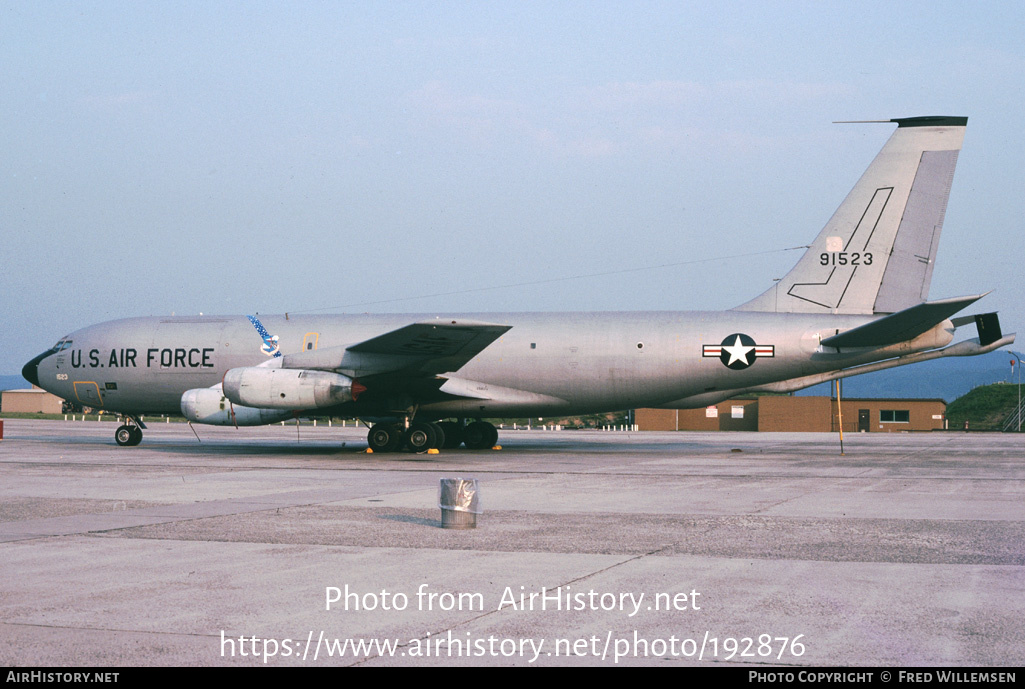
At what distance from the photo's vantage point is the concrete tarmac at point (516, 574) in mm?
5457

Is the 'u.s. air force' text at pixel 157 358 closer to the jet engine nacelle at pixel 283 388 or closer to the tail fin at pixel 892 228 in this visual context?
the jet engine nacelle at pixel 283 388

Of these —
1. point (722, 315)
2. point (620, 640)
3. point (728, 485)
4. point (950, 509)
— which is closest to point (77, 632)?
point (620, 640)

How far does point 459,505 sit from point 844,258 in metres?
17.7

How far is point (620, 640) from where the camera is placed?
561 centimetres

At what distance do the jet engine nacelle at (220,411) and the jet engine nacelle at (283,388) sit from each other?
1370 mm

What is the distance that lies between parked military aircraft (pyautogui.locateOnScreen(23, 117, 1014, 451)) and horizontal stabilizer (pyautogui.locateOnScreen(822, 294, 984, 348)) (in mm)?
56

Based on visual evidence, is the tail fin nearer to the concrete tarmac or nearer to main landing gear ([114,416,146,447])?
the concrete tarmac

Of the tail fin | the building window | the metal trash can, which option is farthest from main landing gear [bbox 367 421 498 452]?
the building window

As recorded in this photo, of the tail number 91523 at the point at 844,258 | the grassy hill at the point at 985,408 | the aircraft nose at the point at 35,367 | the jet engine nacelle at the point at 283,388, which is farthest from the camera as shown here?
the grassy hill at the point at 985,408

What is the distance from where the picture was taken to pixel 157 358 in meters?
28.4

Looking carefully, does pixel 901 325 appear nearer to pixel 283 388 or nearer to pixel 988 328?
pixel 988 328

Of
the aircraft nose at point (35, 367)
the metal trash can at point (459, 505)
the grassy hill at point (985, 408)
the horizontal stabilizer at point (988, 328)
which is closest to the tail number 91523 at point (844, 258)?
the horizontal stabilizer at point (988, 328)

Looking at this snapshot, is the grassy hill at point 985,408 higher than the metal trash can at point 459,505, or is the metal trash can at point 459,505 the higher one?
the grassy hill at point 985,408

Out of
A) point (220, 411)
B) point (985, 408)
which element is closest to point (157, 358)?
point (220, 411)
